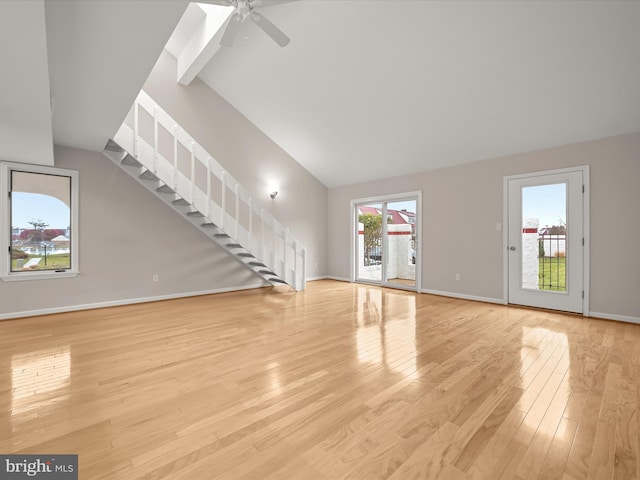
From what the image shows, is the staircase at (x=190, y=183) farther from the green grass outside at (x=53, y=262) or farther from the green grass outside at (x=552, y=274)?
the green grass outside at (x=552, y=274)

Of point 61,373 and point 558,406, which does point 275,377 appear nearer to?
point 61,373

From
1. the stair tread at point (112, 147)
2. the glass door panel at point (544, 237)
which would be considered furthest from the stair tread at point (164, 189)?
the glass door panel at point (544, 237)

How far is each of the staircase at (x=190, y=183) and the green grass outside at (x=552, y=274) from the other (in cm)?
417

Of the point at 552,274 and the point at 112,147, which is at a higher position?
the point at 112,147

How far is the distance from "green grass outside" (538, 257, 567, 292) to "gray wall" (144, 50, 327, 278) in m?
4.74

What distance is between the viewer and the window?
13.3 feet

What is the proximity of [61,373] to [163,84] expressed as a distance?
16.4 feet

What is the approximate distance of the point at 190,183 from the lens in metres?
4.77

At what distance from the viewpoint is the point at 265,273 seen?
21.1 ft

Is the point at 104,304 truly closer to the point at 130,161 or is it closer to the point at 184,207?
the point at 184,207

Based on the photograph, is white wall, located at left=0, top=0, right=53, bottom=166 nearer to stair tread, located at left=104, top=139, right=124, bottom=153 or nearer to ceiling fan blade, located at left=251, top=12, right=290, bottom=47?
stair tread, located at left=104, top=139, right=124, bottom=153

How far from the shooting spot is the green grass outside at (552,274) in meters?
4.45

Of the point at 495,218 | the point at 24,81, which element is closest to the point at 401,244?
the point at 495,218

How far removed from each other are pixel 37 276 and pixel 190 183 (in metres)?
2.48
